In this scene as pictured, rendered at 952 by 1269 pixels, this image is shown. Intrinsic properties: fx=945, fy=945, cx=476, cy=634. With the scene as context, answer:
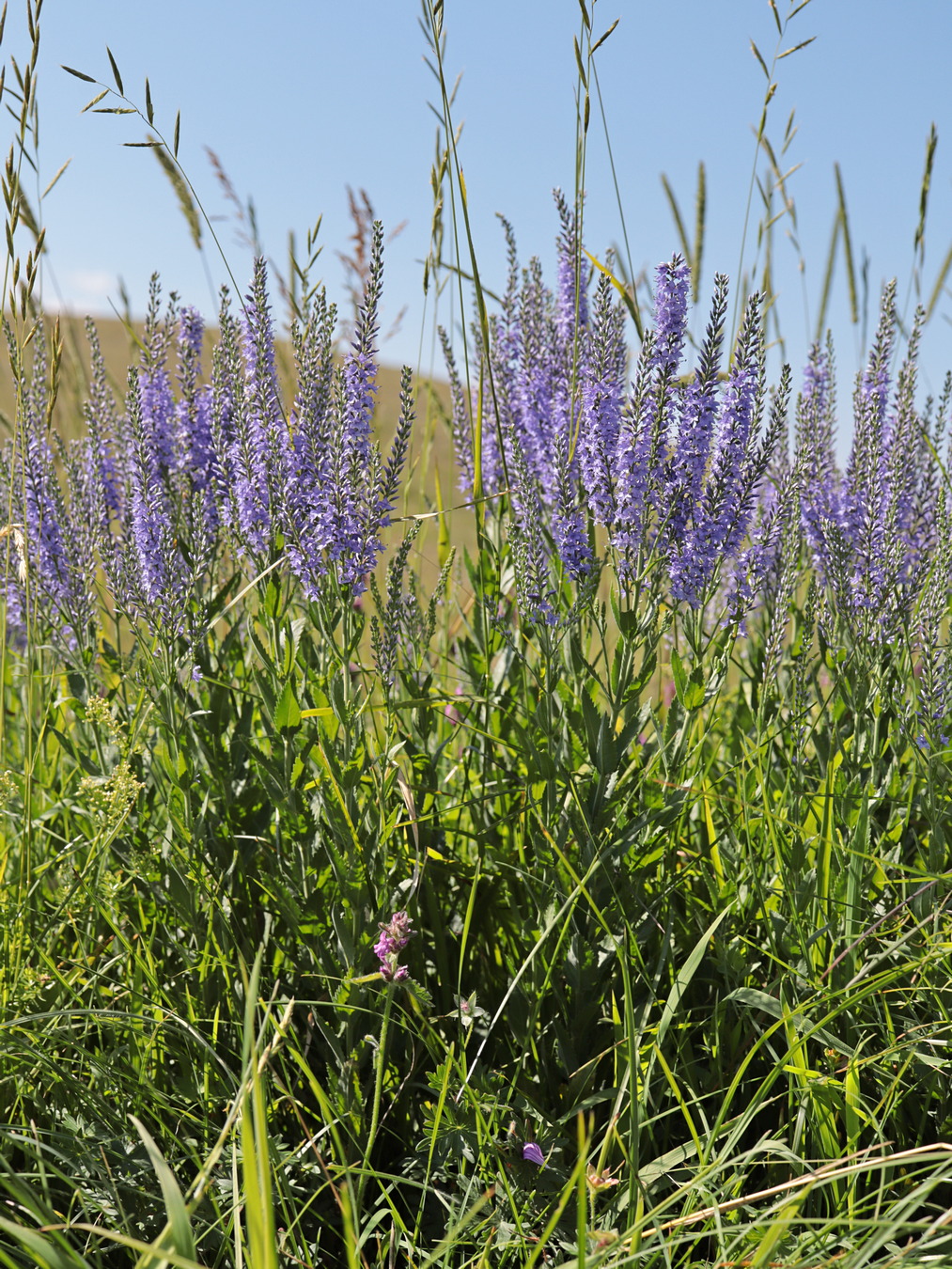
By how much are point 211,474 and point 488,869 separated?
139 centimetres

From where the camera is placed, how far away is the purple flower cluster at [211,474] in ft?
→ 6.61

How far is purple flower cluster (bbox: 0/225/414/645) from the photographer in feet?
6.61

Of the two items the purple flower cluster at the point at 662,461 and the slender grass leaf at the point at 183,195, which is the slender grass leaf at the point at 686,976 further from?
the slender grass leaf at the point at 183,195

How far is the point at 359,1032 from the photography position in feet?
6.75

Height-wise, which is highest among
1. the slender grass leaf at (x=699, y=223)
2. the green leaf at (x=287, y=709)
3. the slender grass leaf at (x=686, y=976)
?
the slender grass leaf at (x=699, y=223)

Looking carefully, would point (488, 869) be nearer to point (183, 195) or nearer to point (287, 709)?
point (287, 709)

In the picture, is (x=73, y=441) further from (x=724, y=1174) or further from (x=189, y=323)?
(x=724, y=1174)

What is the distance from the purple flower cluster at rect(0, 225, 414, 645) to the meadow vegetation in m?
0.02

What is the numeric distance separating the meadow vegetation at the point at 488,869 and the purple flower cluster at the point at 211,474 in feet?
0.05

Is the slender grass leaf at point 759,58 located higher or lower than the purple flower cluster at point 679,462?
higher

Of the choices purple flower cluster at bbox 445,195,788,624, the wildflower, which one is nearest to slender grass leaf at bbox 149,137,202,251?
purple flower cluster at bbox 445,195,788,624

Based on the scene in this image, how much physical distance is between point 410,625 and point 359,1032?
935 millimetres

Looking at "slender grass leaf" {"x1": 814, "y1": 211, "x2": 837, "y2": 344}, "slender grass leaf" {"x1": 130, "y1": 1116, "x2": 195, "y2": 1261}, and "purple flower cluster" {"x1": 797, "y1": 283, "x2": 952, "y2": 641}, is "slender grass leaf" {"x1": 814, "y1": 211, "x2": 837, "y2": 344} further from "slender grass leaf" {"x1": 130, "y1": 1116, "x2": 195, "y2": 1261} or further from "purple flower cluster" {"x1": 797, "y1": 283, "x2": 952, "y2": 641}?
"slender grass leaf" {"x1": 130, "y1": 1116, "x2": 195, "y2": 1261}

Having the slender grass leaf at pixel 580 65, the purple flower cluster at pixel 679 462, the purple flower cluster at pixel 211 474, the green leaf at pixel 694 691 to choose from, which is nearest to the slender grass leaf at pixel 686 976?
the green leaf at pixel 694 691
